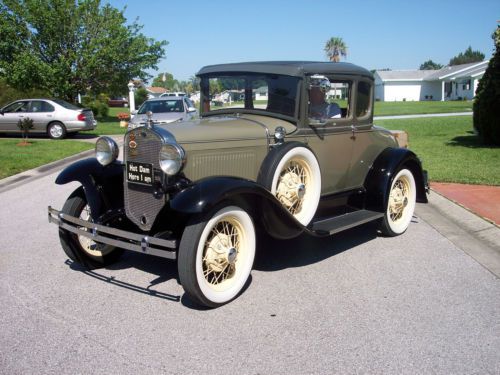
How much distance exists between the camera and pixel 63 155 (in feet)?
43.8

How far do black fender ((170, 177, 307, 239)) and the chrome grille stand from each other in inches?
19.2

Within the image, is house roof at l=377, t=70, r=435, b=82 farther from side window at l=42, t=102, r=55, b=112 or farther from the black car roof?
the black car roof

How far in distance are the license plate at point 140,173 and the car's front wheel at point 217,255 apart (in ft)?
2.39

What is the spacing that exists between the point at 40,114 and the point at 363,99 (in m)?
15.2

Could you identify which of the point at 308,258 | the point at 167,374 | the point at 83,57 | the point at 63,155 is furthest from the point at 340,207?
the point at 83,57

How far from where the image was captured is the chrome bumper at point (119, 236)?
3.71 m

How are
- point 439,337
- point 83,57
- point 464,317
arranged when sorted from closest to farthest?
point 439,337
point 464,317
point 83,57

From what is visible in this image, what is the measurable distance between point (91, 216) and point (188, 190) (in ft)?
4.56

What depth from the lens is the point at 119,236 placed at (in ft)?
12.9

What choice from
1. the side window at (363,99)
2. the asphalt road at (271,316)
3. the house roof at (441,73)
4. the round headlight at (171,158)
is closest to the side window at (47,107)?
the asphalt road at (271,316)

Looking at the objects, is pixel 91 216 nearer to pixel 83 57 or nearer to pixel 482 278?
pixel 482 278

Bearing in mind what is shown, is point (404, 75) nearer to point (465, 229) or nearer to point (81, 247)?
point (465, 229)

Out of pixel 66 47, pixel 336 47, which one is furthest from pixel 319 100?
pixel 336 47

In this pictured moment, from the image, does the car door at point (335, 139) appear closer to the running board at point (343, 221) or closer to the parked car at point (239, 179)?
the parked car at point (239, 179)
